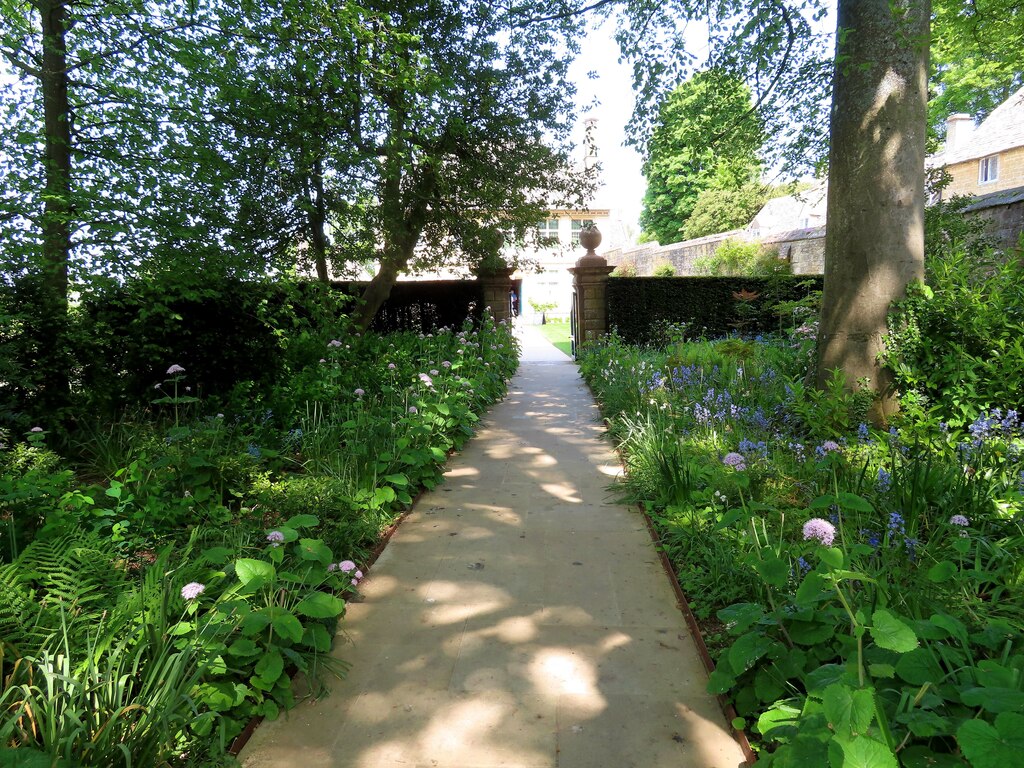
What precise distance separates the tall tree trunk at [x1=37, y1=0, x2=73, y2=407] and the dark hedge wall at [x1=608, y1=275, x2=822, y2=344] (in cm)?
986

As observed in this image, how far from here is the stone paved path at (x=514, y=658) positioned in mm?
2133

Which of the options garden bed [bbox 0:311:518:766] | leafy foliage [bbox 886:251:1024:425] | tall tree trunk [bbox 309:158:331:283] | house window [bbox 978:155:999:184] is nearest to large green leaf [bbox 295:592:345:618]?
garden bed [bbox 0:311:518:766]

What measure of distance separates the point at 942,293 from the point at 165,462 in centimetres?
558

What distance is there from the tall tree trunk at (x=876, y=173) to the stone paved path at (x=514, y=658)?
249cm

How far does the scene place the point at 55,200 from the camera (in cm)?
507

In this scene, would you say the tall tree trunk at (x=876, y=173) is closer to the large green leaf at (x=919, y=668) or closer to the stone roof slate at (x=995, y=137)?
the large green leaf at (x=919, y=668)

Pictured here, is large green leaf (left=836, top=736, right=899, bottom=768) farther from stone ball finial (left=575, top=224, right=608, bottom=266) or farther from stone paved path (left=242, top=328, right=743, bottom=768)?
stone ball finial (left=575, top=224, right=608, bottom=266)

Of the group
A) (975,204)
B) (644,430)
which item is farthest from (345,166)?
(975,204)

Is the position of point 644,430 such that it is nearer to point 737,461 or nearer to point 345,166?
point 737,461

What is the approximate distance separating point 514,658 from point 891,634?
58.0 inches

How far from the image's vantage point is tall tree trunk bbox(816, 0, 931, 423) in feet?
16.3

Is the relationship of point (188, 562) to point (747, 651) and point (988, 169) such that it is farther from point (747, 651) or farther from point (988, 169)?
point (988, 169)

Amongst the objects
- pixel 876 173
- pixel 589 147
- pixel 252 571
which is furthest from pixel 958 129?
pixel 252 571

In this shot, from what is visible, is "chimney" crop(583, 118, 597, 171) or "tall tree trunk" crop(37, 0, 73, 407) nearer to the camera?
"tall tree trunk" crop(37, 0, 73, 407)
